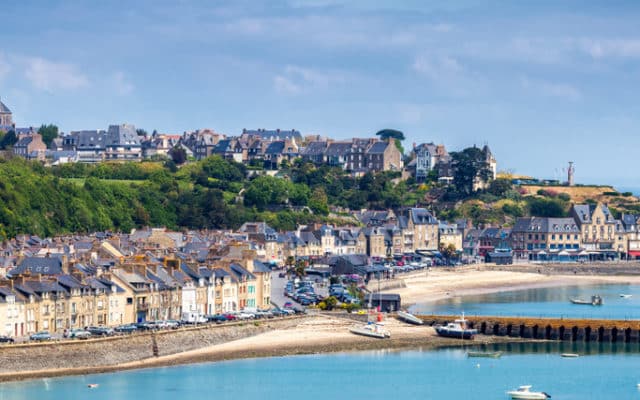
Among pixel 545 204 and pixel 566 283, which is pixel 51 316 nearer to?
pixel 566 283

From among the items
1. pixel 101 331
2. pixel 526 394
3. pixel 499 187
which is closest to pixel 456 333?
pixel 526 394

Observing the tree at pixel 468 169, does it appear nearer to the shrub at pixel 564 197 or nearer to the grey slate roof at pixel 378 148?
the shrub at pixel 564 197

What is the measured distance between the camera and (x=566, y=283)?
121 m

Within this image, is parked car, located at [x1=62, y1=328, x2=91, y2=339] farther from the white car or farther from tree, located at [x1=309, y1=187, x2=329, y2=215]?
tree, located at [x1=309, y1=187, x2=329, y2=215]

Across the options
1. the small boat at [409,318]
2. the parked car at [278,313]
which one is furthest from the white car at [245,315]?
the small boat at [409,318]

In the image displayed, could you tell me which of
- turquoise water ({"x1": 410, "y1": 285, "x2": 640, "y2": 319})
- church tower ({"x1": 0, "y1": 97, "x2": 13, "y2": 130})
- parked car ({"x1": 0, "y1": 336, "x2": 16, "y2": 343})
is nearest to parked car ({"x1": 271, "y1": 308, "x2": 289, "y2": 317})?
turquoise water ({"x1": 410, "y1": 285, "x2": 640, "y2": 319})

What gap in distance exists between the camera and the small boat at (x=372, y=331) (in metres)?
73.3

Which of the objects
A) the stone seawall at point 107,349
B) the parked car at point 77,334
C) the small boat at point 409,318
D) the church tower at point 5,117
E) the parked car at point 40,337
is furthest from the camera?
the church tower at point 5,117

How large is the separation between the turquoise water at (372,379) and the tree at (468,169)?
8442 centimetres

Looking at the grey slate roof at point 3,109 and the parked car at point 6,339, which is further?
the grey slate roof at point 3,109

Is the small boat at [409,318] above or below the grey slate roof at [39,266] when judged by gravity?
below

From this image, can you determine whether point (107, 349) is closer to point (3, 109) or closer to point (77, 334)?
point (77, 334)

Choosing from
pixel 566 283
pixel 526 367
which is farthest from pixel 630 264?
pixel 526 367

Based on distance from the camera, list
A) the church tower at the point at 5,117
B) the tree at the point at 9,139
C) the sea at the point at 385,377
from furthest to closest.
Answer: the church tower at the point at 5,117
the tree at the point at 9,139
the sea at the point at 385,377
